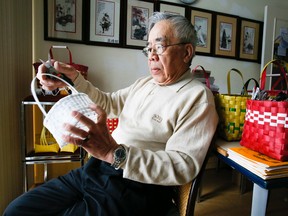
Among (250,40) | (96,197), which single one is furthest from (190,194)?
(250,40)

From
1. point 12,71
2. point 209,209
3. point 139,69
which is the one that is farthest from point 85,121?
point 139,69

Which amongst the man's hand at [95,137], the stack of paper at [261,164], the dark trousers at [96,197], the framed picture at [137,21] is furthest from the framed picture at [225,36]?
the man's hand at [95,137]

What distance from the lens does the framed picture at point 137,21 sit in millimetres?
1904

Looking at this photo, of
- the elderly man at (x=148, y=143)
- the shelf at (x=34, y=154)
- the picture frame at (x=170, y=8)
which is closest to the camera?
the elderly man at (x=148, y=143)

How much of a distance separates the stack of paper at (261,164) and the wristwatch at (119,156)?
0.40 meters

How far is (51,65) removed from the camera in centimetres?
84

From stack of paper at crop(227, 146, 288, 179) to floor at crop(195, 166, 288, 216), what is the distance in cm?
98

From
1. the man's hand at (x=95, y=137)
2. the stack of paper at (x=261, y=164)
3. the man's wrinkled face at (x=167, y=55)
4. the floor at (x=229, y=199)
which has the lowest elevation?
the floor at (x=229, y=199)

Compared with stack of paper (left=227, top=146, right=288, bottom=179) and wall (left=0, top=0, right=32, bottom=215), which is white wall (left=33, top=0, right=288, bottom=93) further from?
stack of paper (left=227, top=146, right=288, bottom=179)

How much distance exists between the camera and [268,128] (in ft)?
2.16

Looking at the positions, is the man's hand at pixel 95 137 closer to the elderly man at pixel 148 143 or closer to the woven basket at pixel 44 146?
the elderly man at pixel 148 143

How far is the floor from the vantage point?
4.93 ft

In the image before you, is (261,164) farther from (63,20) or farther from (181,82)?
(63,20)

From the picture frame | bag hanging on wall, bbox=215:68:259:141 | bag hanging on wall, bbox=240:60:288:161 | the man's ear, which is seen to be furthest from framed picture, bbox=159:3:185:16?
bag hanging on wall, bbox=240:60:288:161
